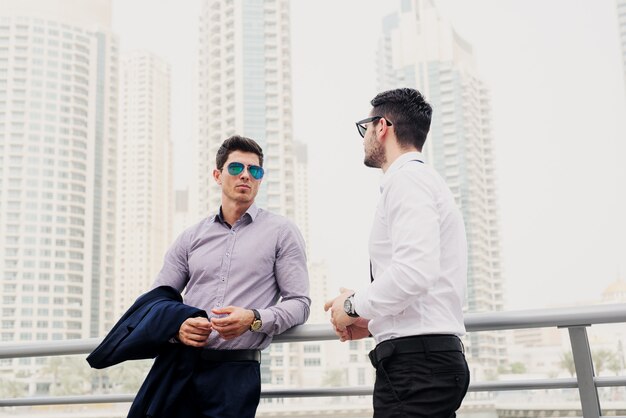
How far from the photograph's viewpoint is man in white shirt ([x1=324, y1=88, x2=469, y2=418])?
4.55 feet

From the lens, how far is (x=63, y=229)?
149ft

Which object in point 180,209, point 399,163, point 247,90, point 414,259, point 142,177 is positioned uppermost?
point 247,90

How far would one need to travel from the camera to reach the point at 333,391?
1913 millimetres

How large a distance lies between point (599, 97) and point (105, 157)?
142ft

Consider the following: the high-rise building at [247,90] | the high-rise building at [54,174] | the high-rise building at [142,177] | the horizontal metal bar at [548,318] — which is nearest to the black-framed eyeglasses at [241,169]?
the horizontal metal bar at [548,318]

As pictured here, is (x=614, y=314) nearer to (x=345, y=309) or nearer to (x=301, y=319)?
(x=345, y=309)

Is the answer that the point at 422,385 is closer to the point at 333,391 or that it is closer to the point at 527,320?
the point at 527,320

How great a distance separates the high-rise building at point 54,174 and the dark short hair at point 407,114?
4641cm

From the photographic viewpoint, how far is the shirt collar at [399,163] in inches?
60.3

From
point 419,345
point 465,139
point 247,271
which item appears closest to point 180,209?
point 465,139

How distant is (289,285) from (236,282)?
161 mm

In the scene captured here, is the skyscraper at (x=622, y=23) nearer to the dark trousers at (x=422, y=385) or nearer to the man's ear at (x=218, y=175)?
the man's ear at (x=218, y=175)

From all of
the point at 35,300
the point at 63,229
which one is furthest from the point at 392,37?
the point at 35,300

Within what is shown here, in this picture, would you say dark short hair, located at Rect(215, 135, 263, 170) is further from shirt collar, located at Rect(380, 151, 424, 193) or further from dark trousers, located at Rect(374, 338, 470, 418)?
dark trousers, located at Rect(374, 338, 470, 418)
